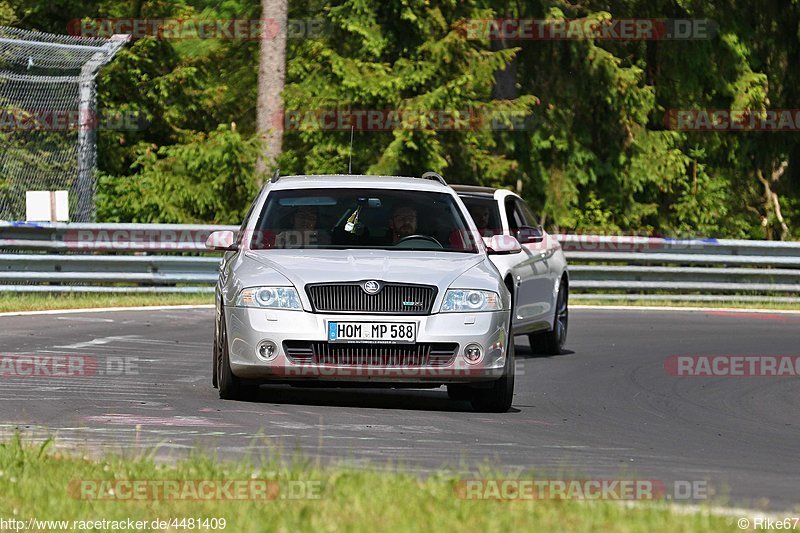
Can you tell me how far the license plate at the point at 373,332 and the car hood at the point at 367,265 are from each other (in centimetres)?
30

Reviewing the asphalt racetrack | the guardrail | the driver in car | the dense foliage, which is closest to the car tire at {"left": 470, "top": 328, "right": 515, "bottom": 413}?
the asphalt racetrack

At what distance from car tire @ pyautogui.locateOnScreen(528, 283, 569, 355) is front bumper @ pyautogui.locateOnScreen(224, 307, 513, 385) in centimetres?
586

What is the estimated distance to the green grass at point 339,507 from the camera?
626cm

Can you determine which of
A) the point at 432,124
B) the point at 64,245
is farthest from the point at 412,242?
the point at 432,124

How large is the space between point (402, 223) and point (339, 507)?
5.71 meters

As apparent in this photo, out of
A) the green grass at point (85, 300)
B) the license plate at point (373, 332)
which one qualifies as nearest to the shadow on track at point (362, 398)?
the license plate at point (373, 332)

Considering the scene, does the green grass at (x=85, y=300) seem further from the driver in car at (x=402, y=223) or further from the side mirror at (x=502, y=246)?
the side mirror at (x=502, y=246)

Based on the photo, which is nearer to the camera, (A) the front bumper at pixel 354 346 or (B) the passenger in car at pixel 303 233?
(A) the front bumper at pixel 354 346

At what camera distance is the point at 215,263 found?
77.2 feet

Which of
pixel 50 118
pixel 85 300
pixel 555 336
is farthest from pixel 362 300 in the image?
pixel 50 118

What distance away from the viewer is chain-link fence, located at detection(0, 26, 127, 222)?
23.4 metres

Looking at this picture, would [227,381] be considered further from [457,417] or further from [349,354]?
[457,417]

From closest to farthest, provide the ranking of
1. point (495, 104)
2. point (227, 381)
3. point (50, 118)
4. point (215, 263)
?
point (227, 381), point (215, 263), point (50, 118), point (495, 104)

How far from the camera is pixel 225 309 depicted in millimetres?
11203
